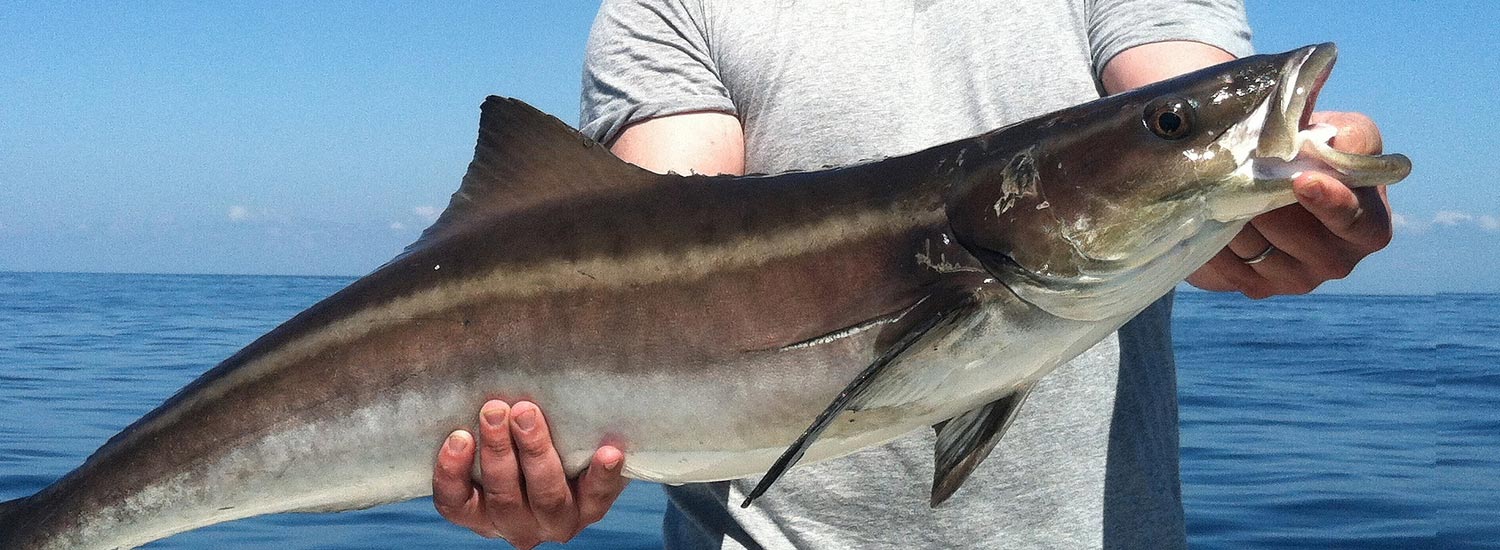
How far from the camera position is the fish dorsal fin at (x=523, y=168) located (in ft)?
8.42

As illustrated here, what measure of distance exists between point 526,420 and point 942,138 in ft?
3.77

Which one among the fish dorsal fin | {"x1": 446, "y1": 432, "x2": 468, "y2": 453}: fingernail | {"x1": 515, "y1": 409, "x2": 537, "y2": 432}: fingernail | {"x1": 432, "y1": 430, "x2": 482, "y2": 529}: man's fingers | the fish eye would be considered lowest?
{"x1": 432, "y1": 430, "x2": 482, "y2": 529}: man's fingers

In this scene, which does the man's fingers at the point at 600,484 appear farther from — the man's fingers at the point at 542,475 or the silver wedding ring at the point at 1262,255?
the silver wedding ring at the point at 1262,255

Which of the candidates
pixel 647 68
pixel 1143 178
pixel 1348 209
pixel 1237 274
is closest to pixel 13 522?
pixel 647 68

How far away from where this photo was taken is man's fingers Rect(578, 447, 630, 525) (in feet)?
8.07

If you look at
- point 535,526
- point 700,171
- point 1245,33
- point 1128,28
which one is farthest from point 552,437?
point 1245,33

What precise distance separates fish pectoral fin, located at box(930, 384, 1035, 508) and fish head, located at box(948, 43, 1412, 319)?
8.6 inches

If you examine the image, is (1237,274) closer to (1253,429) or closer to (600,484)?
(600,484)

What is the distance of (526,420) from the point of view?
2.43 m

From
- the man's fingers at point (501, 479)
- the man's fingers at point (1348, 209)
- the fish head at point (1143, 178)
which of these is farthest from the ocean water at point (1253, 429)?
the man's fingers at point (1348, 209)

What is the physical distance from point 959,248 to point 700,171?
3.05ft

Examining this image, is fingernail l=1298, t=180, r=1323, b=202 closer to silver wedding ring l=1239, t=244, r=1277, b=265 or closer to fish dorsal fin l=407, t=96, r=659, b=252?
silver wedding ring l=1239, t=244, r=1277, b=265

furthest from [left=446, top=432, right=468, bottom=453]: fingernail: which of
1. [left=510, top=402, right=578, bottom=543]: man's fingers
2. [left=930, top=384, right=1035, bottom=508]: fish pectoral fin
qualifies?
[left=930, top=384, right=1035, bottom=508]: fish pectoral fin

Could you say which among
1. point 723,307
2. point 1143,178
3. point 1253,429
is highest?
point 1253,429
